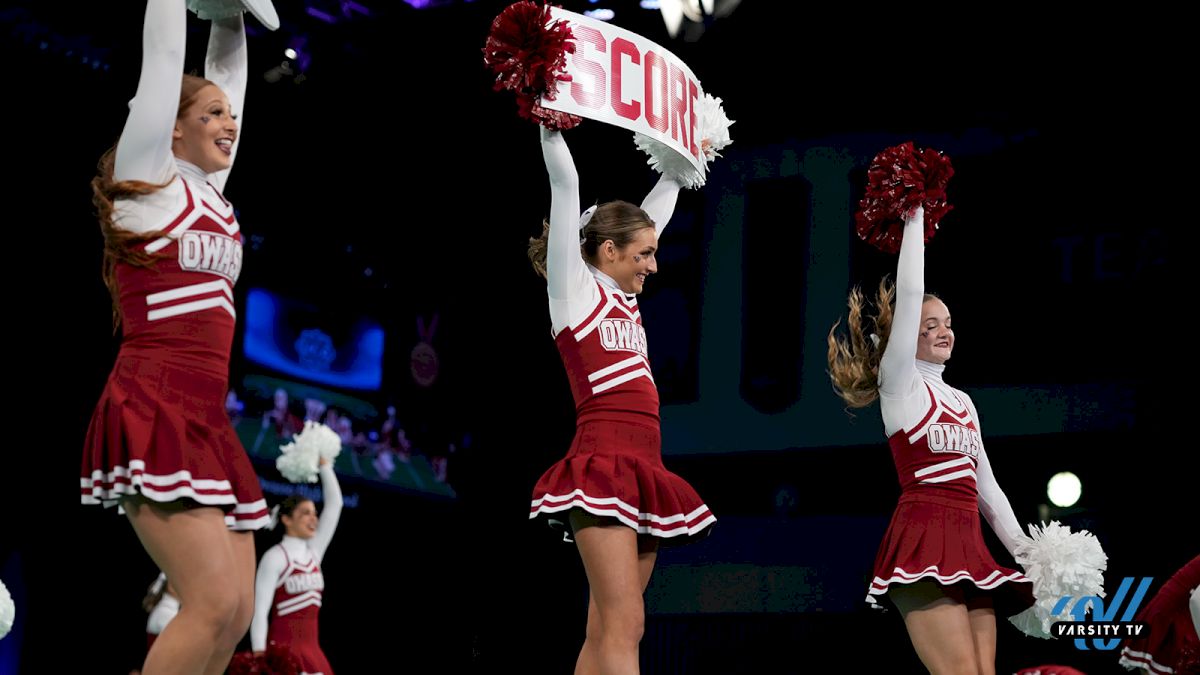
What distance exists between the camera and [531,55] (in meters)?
3.51

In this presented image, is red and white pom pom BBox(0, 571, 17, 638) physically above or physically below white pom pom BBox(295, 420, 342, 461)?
below

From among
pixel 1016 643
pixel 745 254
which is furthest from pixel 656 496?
pixel 745 254

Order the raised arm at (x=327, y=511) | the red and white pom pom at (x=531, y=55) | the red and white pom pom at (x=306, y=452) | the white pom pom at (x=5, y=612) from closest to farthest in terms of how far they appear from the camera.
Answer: the red and white pom pom at (x=531, y=55), the white pom pom at (x=5, y=612), the red and white pom pom at (x=306, y=452), the raised arm at (x=327, y=511)

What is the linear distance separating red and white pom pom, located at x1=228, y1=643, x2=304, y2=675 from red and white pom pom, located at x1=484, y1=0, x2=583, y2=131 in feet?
12.1

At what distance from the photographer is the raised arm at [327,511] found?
274 inches

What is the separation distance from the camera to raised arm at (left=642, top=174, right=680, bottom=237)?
431 cm

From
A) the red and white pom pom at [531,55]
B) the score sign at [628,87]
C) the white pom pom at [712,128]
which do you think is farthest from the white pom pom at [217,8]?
the white pom pom at [712,128]

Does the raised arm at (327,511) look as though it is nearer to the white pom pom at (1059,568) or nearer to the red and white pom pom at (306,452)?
the red and white pom pom at (306,452)

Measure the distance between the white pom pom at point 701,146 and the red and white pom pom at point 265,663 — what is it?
3287mm

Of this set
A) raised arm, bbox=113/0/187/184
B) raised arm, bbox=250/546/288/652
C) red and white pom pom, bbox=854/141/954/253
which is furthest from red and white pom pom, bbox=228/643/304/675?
raised arm, bbox=113/0/187/184

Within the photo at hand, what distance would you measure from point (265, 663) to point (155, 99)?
13.2ft

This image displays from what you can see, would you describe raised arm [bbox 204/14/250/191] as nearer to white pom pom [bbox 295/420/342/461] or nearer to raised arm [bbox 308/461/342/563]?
white pom pom [bbox 295/420/342/461]

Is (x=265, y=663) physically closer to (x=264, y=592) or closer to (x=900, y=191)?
(x=264, y=592)

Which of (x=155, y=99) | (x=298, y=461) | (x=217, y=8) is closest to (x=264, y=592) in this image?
(x=298, y=461)
